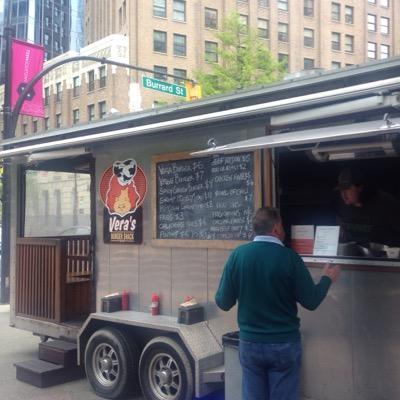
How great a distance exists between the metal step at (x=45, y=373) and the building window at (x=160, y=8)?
3706 cm

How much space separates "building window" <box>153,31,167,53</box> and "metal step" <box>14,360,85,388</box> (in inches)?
1400

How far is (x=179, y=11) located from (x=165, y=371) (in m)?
39.0

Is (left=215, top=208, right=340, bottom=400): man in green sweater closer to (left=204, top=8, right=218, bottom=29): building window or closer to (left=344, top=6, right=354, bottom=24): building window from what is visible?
(left=204, top=8, right=218, bottom=29): building window

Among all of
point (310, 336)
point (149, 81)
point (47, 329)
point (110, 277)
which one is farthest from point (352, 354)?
point (149, 81)

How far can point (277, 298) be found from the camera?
3.51 metres

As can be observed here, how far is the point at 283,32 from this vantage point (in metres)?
45.6

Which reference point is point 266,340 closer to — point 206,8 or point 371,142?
point 371,142

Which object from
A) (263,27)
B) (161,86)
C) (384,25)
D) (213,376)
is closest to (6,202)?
(161,86)

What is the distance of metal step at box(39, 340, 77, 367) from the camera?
6.13 meters

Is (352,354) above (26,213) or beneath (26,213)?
beneath

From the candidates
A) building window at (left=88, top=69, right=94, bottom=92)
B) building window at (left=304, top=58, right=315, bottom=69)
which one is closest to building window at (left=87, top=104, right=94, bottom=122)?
building window at (left=88, top=69, right=94, bottom=92)

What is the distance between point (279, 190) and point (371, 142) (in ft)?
3.09

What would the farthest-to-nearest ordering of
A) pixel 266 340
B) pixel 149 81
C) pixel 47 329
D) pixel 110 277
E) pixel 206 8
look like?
1. pixel 206 8
2. pixel 149 81
3. pixel 47 329
4. pixel 110 277
5. pixel 266 340

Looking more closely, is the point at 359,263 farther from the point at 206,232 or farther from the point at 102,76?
the point at 102,76
